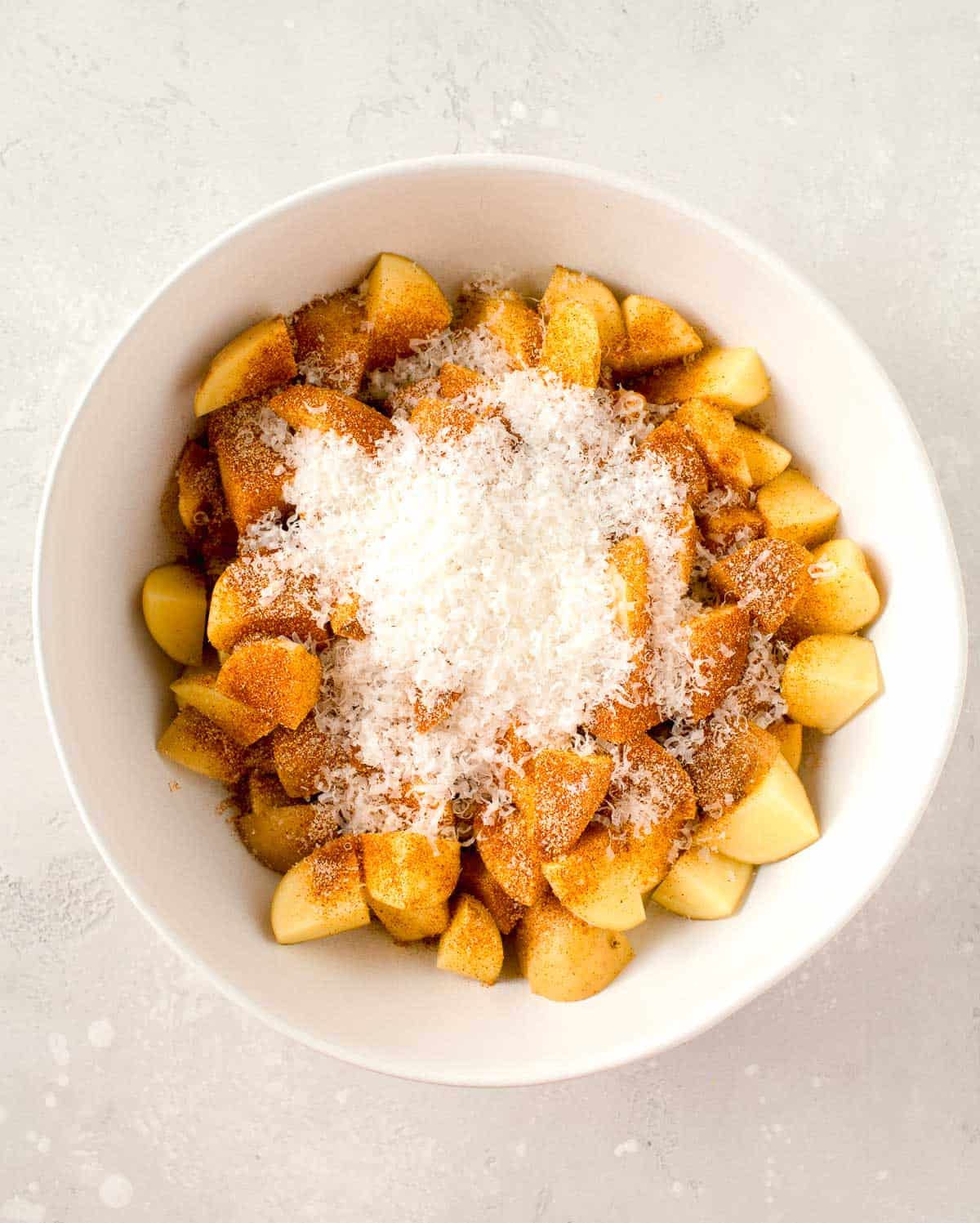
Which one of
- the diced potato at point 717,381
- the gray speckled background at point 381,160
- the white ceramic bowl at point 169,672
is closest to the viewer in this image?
the white ceramic bowl at point 169,672

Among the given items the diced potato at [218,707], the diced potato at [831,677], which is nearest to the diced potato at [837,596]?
the diced potato at [831,677]

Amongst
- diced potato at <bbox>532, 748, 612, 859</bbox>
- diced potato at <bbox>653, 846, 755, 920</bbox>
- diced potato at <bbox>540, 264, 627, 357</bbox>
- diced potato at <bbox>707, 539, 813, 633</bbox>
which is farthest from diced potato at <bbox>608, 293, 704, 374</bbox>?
diced potato at <bbox>653, 846, 755, 920</bbox>

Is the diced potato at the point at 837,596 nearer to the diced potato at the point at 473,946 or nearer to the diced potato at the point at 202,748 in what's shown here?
the diced potato at the point at 473,946

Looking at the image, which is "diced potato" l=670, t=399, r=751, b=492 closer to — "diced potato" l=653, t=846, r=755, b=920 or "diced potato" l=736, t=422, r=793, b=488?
"diced potato" l=736, t=422, r=793, b=488


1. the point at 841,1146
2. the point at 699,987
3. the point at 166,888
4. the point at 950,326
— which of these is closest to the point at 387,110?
the point at 950,326

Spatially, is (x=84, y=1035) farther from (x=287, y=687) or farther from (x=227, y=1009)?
(x=287, y=687)
